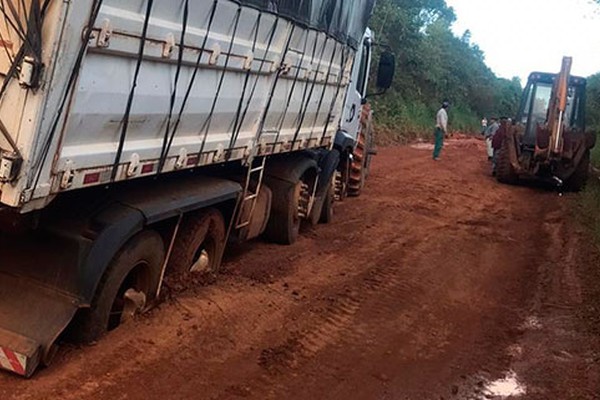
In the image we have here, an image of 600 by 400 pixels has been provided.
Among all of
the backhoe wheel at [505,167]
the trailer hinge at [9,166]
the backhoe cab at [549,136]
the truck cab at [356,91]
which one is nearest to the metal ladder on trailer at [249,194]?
the truck cab at [356,91]

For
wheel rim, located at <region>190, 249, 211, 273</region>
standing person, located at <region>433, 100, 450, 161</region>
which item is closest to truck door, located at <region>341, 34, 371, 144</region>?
wheel rim, located at <region>190, 249, 211, 273</region>

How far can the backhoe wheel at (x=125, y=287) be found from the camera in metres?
4.71

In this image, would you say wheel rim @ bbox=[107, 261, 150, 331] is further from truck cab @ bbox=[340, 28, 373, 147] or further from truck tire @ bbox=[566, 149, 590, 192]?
truck tire @ bbox=[566, 149, 590, 192]

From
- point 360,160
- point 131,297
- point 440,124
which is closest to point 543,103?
point 440,124

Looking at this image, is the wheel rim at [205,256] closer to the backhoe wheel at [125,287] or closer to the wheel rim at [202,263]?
the wheel rim at [202,263]

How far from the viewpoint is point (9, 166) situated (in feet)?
11.8

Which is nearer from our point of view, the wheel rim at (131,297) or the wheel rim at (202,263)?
the wheel rim at (131,297)

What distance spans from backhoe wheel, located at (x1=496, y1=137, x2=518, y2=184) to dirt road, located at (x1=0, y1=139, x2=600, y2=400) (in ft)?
21.4

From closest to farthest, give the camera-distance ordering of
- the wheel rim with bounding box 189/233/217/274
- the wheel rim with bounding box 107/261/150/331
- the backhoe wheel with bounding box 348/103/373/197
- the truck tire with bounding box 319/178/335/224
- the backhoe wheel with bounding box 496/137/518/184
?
the wheel rim with bounding box 107/261/150/331 → the wheel rim with bounding box 189/233/217/274 → the truck tire with bounding box 319/178/335/224 → the backhoe wheel with bounding box 348/103/373/197 → the backhoe wheel with bounding box 496/137/518/184

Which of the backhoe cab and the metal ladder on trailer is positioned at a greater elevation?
the backhoe cab

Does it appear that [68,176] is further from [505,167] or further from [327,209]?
[505,167]

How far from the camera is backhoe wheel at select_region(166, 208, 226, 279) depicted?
19.7 ft

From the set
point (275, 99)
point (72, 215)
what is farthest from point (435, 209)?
point (72, 215)

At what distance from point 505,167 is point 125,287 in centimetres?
1349
